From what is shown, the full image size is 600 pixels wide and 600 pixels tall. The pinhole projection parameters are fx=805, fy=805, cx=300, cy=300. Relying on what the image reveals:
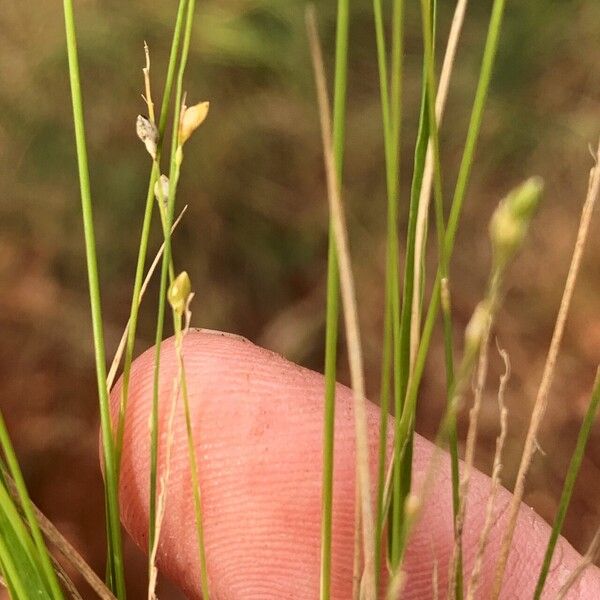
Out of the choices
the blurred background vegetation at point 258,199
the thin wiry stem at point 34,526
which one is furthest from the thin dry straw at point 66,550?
the blurred background vegetation at point 258,199

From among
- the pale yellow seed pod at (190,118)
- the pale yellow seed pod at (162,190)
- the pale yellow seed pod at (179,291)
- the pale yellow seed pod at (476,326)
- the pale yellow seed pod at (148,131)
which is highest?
the pale yellow seed pod at (190,118)

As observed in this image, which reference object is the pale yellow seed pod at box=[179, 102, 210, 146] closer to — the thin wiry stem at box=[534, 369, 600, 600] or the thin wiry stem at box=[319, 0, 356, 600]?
the thin wiry stem at box=[319, 0, 356, 600]

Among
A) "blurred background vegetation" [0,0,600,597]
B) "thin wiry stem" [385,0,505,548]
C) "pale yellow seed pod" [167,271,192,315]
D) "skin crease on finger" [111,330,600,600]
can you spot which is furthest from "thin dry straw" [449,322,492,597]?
"blurred background vegetation" [0,0,600,597]

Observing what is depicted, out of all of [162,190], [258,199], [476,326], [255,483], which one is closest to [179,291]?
[162,190]

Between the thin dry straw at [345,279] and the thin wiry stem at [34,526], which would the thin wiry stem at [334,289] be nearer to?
the thin dry straw at [345,279]

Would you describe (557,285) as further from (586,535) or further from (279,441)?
(279,441)
